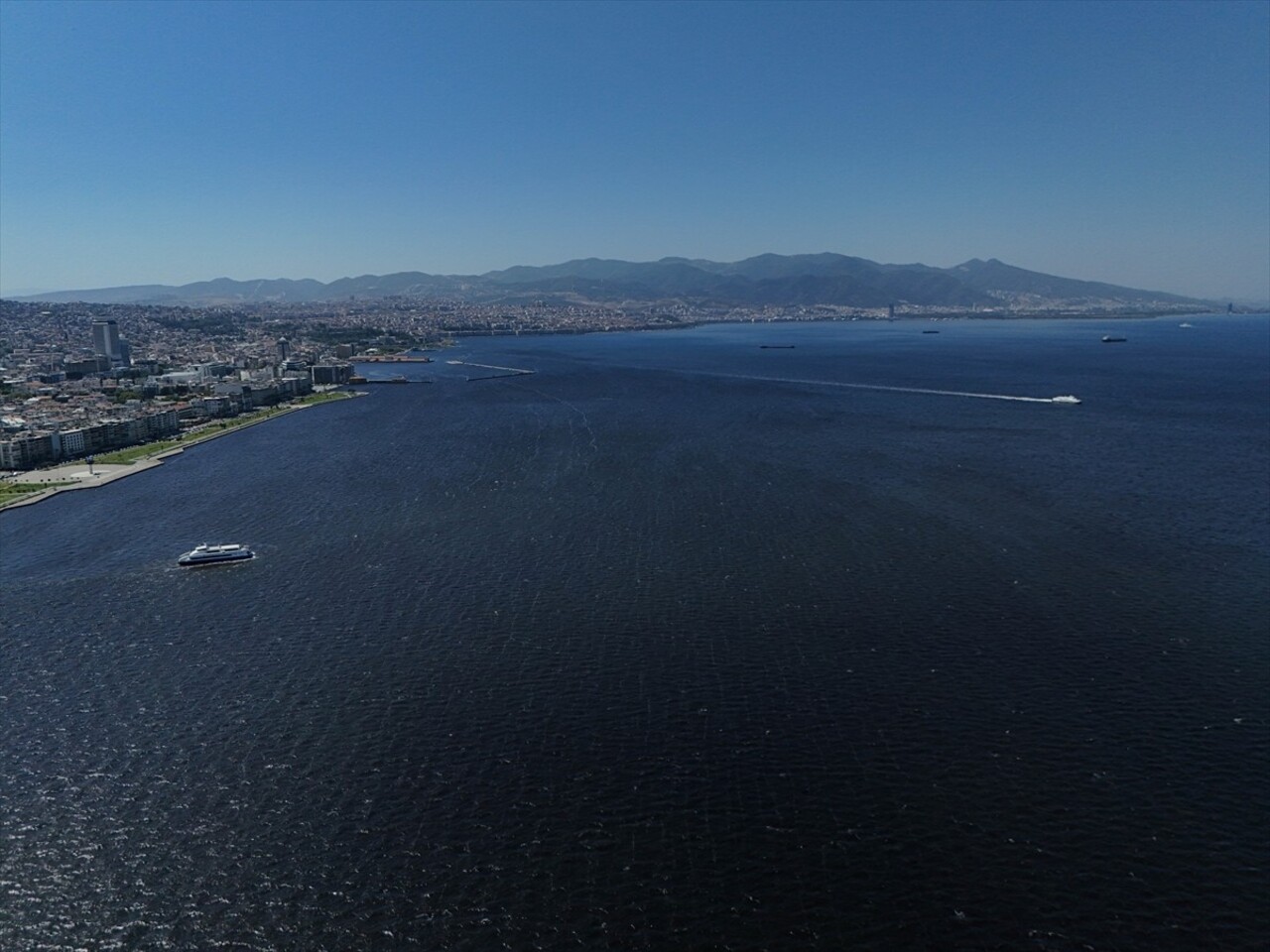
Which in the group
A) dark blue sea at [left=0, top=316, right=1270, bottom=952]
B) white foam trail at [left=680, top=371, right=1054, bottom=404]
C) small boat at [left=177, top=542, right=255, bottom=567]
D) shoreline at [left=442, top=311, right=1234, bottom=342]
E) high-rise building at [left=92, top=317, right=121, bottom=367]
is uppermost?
shoreline at [left=442, top=311, right=1234, bottom=342]

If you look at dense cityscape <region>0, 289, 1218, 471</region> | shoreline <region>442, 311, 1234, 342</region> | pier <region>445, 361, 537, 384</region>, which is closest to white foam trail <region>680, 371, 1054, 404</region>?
pier <region>445, 361, 537, 384</region>

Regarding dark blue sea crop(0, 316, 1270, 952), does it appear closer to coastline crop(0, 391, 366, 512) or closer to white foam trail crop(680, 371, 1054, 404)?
coastline crop(0, 391, 366, 512)

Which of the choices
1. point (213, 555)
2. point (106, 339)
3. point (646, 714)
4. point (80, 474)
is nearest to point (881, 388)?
point (213, 555)

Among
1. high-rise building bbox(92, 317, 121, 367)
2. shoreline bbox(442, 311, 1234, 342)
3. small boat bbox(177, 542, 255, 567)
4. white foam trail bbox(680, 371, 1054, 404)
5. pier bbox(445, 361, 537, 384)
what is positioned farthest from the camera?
shoreline bbox(442, 311, 1234, 342)

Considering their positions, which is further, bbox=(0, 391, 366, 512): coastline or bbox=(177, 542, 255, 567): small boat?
bbox=(0, 391, 366, 512): coastline

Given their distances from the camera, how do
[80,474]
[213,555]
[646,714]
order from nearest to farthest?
1. [646,714]
2. [213,555]
3. [80,474]

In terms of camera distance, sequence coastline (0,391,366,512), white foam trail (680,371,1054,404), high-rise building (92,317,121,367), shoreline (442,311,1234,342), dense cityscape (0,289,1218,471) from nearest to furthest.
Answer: coastline (0,391,366,512) → dense cityscape (0,289,1218,471) → white foam trail (680,371,1054,404) → high-rise building (92,317,121,367) → shoreline (442,311,1234,342)

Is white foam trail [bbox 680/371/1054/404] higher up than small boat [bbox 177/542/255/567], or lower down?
higher up

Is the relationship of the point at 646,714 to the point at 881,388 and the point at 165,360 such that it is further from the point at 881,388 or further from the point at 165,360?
the point at 165,360
